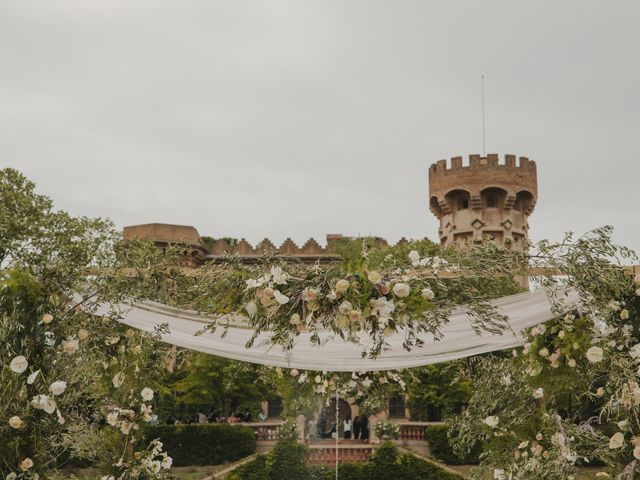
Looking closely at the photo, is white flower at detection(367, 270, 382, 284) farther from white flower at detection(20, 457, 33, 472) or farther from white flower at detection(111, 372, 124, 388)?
white flower at detection(111, 372, 124, 388)

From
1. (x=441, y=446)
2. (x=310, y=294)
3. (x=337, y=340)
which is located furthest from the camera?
(x=441, y=446)

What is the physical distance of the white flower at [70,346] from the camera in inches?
278

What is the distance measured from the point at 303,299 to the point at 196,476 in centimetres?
1904

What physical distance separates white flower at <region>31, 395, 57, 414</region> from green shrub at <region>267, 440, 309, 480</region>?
1856 centimetres

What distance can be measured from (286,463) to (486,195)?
3165 centimetres

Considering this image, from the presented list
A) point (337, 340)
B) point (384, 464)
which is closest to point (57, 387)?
point (337, 340)

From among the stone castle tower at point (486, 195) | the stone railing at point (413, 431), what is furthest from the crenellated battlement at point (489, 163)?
the stone railing at point (413, 431)

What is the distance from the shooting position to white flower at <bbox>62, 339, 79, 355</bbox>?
7.06m

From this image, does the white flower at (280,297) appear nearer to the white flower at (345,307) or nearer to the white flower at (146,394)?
the white flower at (345,307)

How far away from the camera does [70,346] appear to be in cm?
706

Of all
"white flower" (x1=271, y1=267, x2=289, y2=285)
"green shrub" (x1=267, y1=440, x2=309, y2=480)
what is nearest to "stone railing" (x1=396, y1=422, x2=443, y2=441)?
"green shrub" (x1=267, y1=440, x2=309, y2=480)

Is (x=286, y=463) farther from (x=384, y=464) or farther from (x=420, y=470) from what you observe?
(x=420, y=470)

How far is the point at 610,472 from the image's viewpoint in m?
8.41

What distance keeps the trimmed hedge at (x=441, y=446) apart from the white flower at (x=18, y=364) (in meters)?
21.4
